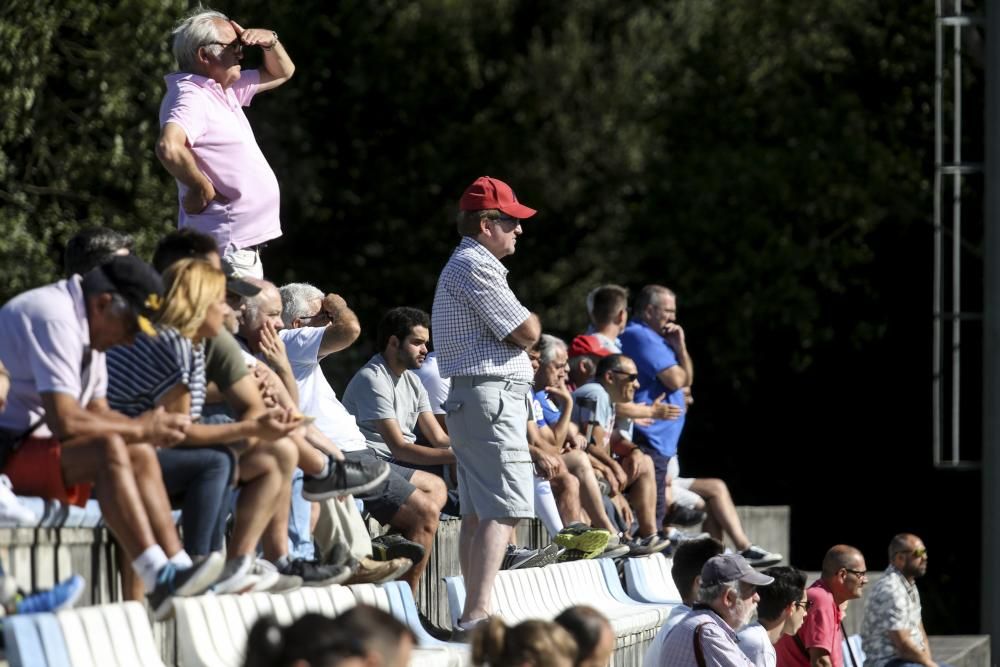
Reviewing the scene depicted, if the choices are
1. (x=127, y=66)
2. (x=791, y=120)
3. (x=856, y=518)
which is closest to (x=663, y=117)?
(x=791, y=120)

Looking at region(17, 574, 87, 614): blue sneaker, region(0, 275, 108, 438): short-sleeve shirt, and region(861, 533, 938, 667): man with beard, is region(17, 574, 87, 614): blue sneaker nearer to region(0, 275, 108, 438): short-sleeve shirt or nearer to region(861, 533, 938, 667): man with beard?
region(0, 275, 108, 438): short-sleeve shirt

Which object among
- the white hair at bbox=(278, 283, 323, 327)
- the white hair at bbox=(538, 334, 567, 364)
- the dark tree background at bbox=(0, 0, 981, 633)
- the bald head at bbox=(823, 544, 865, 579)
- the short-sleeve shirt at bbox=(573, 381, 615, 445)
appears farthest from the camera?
the dark tree background at bbox=(0, 0, 981, 633)

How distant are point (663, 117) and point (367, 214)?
3853 millimetres

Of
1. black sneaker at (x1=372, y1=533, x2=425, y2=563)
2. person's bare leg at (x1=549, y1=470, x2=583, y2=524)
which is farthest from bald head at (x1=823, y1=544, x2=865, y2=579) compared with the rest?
black sneaker at (x1=372, y1=533, x2=425, y2=563)

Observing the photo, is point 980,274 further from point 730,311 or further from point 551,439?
point 551,439

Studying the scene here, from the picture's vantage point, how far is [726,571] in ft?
25.9

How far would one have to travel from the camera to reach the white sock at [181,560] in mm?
5246

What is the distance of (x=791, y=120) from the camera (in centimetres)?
2105

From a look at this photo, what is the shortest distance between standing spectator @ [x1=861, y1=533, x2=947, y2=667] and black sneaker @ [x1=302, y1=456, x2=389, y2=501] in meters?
5.44

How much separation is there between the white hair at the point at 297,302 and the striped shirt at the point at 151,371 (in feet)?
7.20

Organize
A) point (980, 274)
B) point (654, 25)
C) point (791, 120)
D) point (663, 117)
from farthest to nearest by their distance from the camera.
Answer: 1. point (654, 25)
2. point (663, 117)
3. point (791, 120)
4. point (980, 274)

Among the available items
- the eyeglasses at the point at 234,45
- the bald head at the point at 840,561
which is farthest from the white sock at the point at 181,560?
the bald head at the point at 840,561

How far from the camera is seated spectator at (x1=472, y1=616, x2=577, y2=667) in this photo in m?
4.32

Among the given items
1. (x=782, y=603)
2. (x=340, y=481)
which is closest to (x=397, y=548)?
(x=340, y=481)
